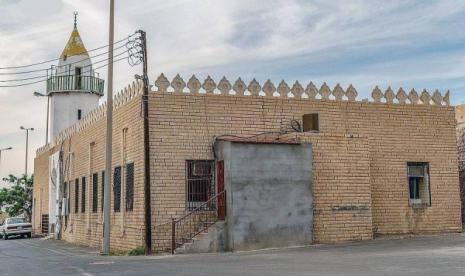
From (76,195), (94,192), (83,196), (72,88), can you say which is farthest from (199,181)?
(72,88)

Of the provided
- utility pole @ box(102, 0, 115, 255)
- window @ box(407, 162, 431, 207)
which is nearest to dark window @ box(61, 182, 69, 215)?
utility pole @ box(102, 0, 115, 255)

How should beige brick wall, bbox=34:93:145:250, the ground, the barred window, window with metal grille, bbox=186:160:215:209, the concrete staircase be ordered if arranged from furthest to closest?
the barred window, beige brick wall, bbox=34:93:145:250, window with metal grille, bbox=186:160:215:209, the concrete staircase, the ground

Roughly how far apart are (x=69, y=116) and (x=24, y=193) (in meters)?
21.8

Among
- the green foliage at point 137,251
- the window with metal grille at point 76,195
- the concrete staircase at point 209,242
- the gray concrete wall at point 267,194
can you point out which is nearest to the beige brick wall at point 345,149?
the green foliage at point 137,251

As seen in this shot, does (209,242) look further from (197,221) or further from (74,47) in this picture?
(74,47)

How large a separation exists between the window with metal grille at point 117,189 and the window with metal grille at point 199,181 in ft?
11.9

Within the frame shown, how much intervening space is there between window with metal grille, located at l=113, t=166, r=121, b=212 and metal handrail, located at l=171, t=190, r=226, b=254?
12.8ft

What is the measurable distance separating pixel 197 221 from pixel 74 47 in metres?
24.0

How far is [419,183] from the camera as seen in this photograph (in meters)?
23.5

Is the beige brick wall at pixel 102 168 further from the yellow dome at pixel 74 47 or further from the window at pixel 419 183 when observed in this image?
the window at pixel 419 183

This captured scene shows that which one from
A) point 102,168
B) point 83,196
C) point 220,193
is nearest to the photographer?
point 220,193

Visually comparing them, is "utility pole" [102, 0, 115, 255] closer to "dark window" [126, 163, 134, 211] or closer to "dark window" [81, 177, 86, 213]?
"dark window" [126, 163, 134, 211]

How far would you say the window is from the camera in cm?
2311

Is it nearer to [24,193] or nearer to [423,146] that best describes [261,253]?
[423,146]
